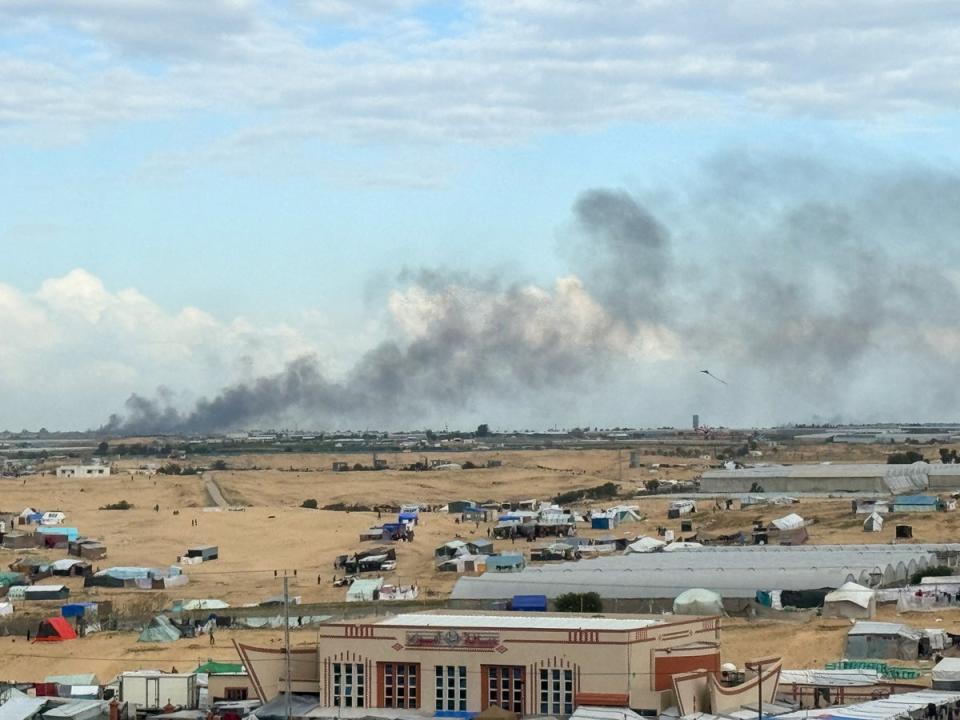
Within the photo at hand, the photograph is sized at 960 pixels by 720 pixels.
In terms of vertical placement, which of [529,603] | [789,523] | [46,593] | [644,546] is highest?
[789,523]

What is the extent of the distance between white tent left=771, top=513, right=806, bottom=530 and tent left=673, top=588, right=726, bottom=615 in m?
23.5

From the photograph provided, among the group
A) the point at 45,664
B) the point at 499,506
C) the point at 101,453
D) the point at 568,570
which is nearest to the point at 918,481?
the point at 499,506

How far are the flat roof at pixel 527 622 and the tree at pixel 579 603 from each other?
12.9 meters

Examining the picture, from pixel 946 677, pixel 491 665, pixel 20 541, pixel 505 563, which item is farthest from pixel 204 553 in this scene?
pixel 946 677

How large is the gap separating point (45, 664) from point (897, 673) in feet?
75.2

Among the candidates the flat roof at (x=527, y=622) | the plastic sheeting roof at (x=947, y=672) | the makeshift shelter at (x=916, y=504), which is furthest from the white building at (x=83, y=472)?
the plastic sheeting roof at (x=947, y=672)

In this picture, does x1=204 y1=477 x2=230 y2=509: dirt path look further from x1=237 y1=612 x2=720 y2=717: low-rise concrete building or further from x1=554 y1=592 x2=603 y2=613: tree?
x1=237 y1=612 x2=720 y2=717: low-rise concrete building

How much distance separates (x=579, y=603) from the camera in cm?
5084

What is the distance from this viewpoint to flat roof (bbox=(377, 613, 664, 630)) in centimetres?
3403

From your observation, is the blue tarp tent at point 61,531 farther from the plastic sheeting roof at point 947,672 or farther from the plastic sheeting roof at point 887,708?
the plastic sheeting roof at point 887,708

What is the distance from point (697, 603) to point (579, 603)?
3721mm

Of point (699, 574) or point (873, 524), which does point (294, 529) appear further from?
point (699, 574)

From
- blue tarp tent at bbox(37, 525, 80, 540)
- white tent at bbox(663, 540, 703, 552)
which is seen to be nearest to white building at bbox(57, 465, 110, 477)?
blue tarp tent at bbox(37, 525, 80, 540)

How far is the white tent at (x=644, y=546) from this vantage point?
6894 cm
